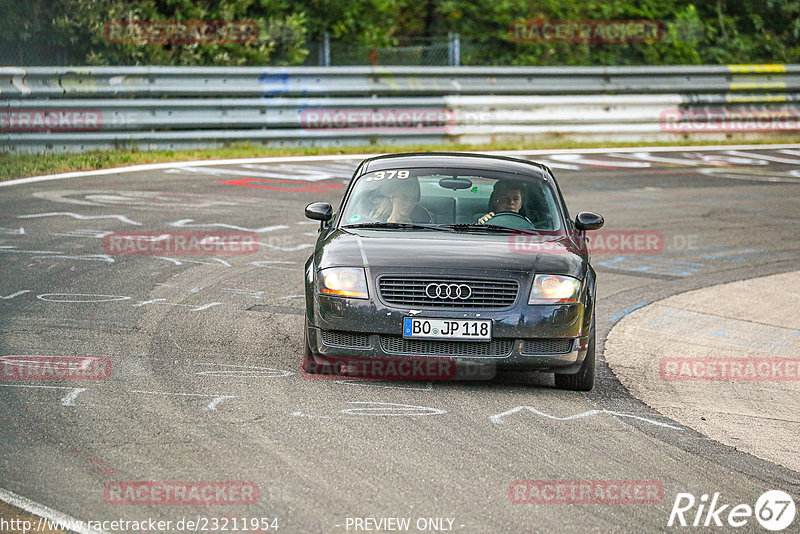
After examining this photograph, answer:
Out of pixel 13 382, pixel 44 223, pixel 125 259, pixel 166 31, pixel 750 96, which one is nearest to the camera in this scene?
pixel 13 382

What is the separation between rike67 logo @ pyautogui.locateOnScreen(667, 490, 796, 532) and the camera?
5262 millimetres

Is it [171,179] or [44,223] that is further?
[171,179]

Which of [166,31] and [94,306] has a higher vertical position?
[166,31]

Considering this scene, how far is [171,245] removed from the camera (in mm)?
13367

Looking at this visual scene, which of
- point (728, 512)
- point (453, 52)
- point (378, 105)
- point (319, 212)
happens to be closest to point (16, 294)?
point (319, 212)

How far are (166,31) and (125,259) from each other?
12407 mm

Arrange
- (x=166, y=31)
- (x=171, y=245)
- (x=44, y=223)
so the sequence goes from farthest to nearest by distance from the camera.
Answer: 1. (x=166, y=31)
2. (x=44, y=223)
3. (x=171, y=245)

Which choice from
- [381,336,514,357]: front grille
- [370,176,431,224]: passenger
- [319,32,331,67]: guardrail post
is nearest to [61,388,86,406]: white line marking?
[381,336,514,357]: front grille

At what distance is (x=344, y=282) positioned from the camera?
7754mm

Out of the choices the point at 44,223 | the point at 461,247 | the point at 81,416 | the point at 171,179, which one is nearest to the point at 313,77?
the point at 171,179

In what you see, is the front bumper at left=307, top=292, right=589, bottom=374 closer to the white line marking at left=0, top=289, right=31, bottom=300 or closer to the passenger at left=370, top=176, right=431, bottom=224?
the passenger at left=370, top=176, right=431, bottom=224

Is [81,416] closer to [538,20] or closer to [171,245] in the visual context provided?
[171,245]

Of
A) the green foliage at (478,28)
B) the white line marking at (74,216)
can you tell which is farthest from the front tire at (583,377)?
the green foliage at (478,28)

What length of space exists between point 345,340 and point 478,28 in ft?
77.2
